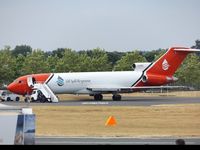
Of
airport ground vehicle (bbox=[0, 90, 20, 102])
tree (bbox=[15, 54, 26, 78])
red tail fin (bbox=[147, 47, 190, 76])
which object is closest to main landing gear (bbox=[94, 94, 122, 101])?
red tail fin (bbox=[147, 47, 190, 76])

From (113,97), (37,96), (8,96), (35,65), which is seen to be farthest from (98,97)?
(35,65)

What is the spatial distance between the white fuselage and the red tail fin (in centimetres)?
196

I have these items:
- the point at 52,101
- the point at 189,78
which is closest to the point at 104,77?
the point at 52,101

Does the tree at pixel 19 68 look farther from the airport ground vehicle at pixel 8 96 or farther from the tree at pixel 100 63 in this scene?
the airport ground vehicle at pixel 8 96

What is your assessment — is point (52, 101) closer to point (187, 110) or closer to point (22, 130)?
point (187, 110)

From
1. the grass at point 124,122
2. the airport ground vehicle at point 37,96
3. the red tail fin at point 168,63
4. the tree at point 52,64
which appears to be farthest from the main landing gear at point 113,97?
the tree at point 52,64

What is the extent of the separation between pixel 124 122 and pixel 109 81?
37.4 meters

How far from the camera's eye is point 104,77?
73375 millimetres

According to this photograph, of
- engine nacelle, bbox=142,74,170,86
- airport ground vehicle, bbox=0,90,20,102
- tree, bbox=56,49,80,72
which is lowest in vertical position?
airport ground vehicle, bbox=0,90,20,102

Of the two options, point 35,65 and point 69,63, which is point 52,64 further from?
point 35,65

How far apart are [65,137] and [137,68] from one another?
48570 millimetres

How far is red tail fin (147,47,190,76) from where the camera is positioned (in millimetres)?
72375

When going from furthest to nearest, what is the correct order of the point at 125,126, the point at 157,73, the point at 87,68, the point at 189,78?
the point at 189,78 < the point at 87,68 < the point at 157,73 < the point at 125,126

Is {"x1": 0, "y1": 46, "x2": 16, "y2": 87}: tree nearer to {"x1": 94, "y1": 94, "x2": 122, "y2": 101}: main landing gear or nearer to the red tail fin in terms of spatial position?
{"x1": 94, "y1": 94, "x2": 122, "y2": 101}: main landing gear
